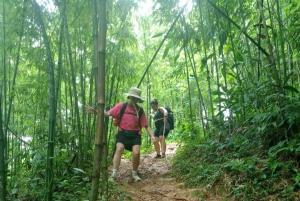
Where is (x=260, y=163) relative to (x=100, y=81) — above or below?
below

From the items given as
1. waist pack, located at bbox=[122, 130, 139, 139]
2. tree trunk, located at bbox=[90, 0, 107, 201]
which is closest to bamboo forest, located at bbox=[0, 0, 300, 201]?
tree trunk, located at bbox=[90, 0, 107, 201]

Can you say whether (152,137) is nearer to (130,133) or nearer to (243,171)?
(130,133)

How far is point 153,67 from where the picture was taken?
8.93 m

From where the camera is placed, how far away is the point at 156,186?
378cm

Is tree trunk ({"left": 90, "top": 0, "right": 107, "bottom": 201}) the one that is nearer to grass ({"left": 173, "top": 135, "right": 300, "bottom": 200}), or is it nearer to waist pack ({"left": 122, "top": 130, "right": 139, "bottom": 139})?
grass ({"left": 173, "top": 135, "right": 300, "bottom": 200})

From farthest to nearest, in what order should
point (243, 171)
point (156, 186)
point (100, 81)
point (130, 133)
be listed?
point (130, 133)
point (156, 186)
point (243, 171)
point (100, 81)

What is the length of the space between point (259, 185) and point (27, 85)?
324 centimetres

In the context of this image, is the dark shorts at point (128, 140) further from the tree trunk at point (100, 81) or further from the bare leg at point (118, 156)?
the tree trunk at point (100, 81)

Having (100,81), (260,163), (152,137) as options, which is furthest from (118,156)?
(100,81)

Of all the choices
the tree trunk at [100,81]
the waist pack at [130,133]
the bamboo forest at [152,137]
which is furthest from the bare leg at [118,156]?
the tree trunk at [100,81]

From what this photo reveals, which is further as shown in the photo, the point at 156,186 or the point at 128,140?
the point at 128,140

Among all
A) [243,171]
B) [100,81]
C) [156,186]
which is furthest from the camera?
[156,186]

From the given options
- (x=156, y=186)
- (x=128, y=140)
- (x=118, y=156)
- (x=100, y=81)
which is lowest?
(x=156, y=186)

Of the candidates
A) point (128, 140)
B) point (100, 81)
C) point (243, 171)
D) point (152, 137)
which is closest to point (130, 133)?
point (128, 140)
